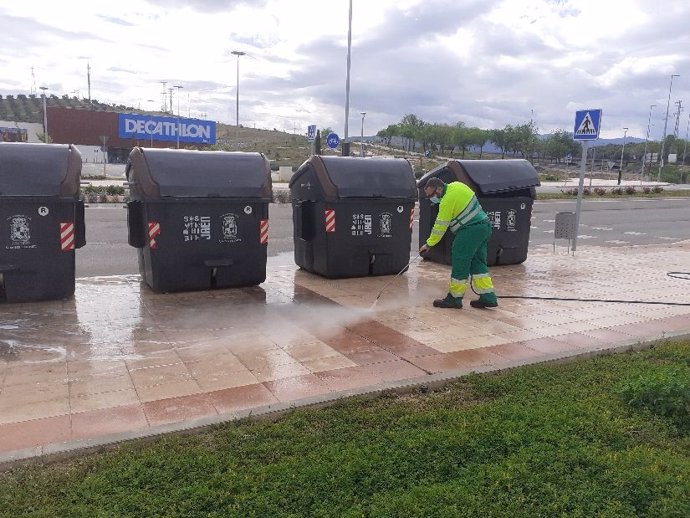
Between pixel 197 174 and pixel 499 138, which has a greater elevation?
pixel 499 138

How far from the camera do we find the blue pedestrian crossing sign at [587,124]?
10.5 m

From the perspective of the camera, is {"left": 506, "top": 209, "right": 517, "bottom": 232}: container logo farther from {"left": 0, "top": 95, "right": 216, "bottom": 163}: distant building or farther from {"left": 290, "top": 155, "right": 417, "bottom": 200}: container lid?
{"left": 0, "top": 95, "right": 216, "bottom": 163}: distant building

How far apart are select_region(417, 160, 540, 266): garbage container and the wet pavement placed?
1.19 meters

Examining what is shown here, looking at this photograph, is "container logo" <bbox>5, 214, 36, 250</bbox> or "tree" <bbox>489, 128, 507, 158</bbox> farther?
"tree" <bbox>489, 128, 507, 158</bbox>

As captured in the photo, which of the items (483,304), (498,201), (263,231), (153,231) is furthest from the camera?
(498,201)

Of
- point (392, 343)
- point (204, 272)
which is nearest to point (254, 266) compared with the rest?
point (204, 272)

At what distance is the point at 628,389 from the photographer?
4203 mm

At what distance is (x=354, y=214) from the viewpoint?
26.8ft

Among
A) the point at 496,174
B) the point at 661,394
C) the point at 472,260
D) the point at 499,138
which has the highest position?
the point at 499,138

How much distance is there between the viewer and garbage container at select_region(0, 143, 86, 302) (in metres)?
6.29

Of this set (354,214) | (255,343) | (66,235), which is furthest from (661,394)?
(66,235)

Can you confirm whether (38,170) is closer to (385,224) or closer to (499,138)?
(385,224)

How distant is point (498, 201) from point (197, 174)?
4951mm

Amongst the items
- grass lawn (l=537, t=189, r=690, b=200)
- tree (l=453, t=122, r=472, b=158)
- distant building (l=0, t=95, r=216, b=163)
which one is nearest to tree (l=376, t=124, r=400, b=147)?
tree (l=453, t=122, r=472, b=158)
